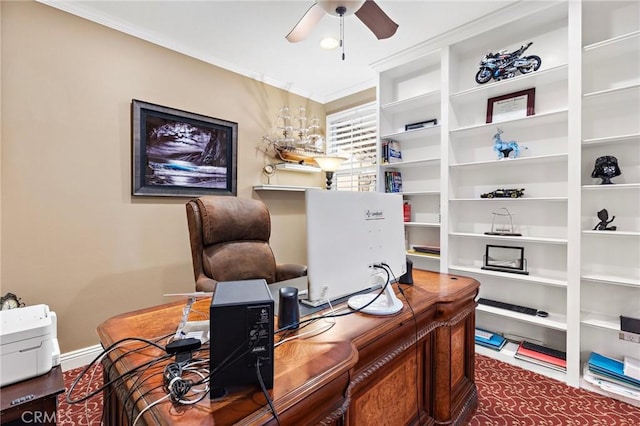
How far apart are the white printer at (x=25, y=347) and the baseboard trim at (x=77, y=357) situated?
61.6 inches

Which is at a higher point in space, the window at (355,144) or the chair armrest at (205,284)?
the window at (355,144)

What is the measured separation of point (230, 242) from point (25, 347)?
4.88ft

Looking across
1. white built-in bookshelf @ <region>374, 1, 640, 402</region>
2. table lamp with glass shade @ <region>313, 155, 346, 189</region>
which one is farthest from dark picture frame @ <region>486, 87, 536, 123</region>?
table lamp with glass shade @ <region>313, 155, 346, 189</region>

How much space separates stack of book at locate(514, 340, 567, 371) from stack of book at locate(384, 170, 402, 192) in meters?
1.77

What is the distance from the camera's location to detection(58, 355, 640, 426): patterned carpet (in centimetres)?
172

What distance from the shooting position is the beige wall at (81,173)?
206cm

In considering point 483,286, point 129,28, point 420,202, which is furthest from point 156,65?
point 483,286

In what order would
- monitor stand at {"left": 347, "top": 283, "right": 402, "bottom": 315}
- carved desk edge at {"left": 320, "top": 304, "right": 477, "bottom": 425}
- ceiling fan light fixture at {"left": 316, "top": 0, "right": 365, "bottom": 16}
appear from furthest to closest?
1. ceiling fan light fixture at {"left": 316, "top": 0, "right": 365, "bottom": 16}
2. monitor stand at {"left": 347, "top": 283, "right": 402, "bottom": 315}
3. carved desk edge at {"left": 320, "top": 304, "right": 477, "bottom": 425}

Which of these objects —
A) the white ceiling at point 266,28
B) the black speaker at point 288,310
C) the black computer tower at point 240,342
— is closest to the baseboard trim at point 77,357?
the black speaker at point 288,310

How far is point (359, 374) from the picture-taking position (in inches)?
40.8

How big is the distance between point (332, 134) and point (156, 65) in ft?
7.25

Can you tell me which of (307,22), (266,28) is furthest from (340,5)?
(266,28)

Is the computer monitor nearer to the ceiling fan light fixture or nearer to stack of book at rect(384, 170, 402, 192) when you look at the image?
the ceiling fan light fixture

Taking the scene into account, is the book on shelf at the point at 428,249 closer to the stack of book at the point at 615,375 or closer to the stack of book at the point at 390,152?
the stack of book at the point at 390,152
